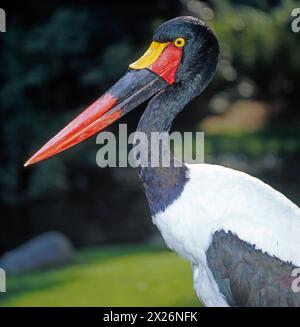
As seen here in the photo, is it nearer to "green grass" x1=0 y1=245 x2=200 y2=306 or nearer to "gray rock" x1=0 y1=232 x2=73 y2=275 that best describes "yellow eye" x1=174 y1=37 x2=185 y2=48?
"green grass" x1=0 y1=245 x2=200 y2=306

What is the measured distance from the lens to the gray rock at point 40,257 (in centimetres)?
709

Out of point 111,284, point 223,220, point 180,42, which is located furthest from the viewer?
point 111,284

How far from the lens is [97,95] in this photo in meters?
9.95

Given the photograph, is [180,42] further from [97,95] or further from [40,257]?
[97,95]

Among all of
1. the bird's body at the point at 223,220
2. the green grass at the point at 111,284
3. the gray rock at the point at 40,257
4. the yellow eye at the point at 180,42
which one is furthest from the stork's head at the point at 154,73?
the gray rock at the point at 40,257

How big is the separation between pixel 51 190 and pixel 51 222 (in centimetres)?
43

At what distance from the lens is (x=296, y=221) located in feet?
8.73

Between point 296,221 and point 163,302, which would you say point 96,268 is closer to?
point 163,302

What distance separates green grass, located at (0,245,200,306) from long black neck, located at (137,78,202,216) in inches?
111

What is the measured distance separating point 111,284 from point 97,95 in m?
4.34

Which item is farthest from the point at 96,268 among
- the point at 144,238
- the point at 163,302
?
the point at 144,238

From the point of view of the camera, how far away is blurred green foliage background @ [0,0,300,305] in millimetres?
9227

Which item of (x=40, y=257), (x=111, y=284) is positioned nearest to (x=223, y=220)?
(x=111, y=284)

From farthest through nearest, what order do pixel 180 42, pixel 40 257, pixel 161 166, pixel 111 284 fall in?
pixel 40 257, pixel 111 284, pixel 180 42, pixel 161 166
